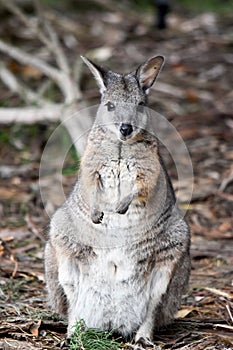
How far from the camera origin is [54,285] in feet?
13.1

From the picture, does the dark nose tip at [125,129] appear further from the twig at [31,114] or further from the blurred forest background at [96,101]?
the twig at [31,114]

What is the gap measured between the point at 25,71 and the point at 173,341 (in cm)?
584

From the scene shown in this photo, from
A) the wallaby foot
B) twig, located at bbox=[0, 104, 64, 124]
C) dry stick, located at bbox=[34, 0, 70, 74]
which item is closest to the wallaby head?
the wallaby foot

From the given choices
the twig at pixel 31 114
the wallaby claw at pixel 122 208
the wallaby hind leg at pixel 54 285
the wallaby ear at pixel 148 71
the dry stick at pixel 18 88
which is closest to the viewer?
the wallaby claw at pixel 122 208

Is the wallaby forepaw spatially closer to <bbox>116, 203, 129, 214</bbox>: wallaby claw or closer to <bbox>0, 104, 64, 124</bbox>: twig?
<bbox>116, 203, 129, 214</bbox>: wallaby claw

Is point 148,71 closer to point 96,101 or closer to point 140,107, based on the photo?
point 140,107

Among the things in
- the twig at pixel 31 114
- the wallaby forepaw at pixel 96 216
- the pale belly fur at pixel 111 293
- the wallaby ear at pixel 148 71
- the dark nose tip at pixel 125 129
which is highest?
the twig at pixel 31 114

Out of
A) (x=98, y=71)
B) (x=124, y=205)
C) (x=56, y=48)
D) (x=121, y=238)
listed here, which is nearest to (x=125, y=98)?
(x=98, y=71)

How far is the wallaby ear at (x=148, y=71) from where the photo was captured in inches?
162

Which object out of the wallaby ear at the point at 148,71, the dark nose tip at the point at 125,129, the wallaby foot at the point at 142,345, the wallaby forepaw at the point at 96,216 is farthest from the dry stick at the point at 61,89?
the wallaby foot at the point at 142,345

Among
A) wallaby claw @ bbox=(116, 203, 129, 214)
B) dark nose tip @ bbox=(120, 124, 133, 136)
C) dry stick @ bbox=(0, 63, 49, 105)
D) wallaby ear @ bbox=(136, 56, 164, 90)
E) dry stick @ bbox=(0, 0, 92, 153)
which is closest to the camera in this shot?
wallaby claw @ bbox=(116, 203, 129, 214)

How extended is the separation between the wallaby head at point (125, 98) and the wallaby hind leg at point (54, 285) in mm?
725

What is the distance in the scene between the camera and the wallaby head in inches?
153

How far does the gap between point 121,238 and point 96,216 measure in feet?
0.56
